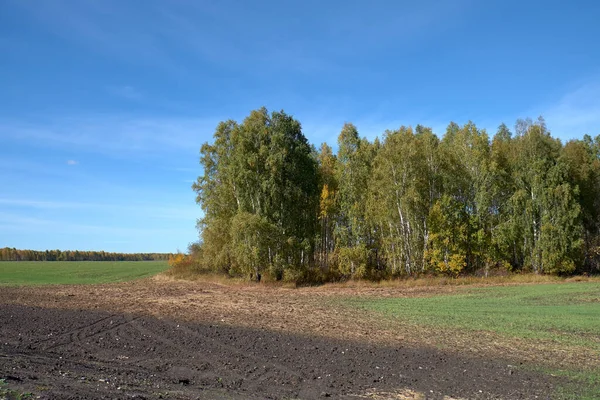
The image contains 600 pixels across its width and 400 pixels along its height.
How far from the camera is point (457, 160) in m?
48.7

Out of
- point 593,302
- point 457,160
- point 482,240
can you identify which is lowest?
point 593,302

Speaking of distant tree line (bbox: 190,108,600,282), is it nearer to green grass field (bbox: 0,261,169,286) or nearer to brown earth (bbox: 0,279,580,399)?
green grass field (bbox: 0,261,169,286)

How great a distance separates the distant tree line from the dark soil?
26.4 m

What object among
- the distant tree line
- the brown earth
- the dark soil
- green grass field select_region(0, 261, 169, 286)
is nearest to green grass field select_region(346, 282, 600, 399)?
the brown earth

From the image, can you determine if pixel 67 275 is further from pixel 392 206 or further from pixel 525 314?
pixel 525 314

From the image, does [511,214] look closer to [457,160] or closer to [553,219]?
[553,219]

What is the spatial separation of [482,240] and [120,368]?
4098 cm

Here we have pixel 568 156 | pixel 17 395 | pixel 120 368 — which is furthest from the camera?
pixel 568 156

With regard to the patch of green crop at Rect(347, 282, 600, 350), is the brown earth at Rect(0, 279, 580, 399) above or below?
above

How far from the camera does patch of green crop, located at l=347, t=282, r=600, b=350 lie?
1769 centimetres

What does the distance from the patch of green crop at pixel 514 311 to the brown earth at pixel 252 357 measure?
7.13ft

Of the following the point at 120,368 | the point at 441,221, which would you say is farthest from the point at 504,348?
the point at 441,221

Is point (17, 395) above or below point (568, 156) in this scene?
below

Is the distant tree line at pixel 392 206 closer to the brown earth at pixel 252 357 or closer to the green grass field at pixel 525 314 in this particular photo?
the green grass field at pixel 525 314
